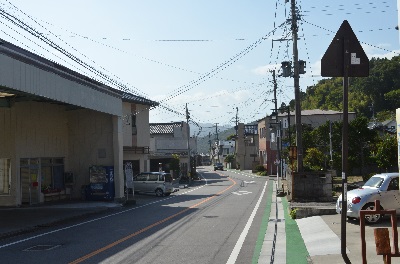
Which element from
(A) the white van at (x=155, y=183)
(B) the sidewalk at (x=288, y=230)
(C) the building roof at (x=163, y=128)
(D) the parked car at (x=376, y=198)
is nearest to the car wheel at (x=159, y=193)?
(A) the white van at (x=155, y=183)

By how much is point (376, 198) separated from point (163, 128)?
66903mm

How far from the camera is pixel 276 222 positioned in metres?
18.4

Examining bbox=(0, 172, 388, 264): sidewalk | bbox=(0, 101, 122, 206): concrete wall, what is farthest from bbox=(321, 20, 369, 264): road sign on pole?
bbox=(0, 101, 122, 206): concrete wall

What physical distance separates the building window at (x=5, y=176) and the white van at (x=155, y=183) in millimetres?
11720

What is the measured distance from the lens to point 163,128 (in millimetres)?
81375

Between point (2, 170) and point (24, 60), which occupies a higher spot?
point (24, 60)

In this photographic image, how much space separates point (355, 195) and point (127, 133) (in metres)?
33.0

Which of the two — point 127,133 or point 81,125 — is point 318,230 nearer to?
point 81,125

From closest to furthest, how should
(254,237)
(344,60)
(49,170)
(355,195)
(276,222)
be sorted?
(344,60) < (254,237) < (355,195) < (276,222) < (49,170)

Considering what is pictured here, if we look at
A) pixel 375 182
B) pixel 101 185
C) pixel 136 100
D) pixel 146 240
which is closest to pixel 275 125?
pixel 136 100

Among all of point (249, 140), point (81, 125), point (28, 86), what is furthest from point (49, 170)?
point (249, 140)

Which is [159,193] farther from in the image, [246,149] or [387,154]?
[246,149]

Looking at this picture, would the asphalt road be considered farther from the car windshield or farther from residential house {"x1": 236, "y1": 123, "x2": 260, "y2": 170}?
residential house {"x1": 236, "y1": 123, "x2": 260, "y2": 170}

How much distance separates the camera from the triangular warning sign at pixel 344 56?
9.57 metres
